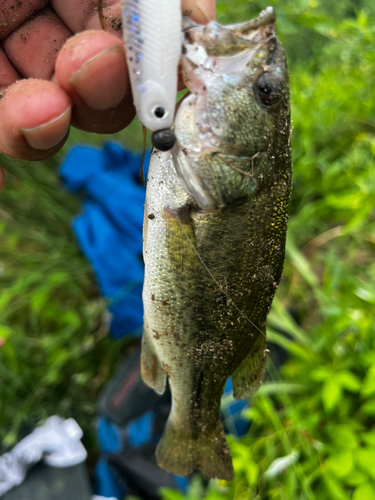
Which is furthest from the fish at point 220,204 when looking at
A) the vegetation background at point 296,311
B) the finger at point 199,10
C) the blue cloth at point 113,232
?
the blue cloth at point 113,232

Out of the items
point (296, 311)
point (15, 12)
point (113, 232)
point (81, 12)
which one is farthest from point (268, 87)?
point (296, 311)

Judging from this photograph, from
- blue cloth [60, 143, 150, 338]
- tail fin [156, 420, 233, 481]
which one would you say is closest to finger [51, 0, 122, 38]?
blue cloth [60, 143, 150, 338]

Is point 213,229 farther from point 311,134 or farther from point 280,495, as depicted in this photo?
point 311,134

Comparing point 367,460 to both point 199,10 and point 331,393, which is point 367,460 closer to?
point 331,393

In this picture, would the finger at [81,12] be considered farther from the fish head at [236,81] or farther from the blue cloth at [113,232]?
the blue cloth at [113,232]

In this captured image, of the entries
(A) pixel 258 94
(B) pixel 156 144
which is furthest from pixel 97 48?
(A) pixel 258 94

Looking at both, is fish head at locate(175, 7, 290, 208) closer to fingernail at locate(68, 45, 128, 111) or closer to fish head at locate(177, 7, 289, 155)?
fish head at locate(177, 7, 289, 155)
